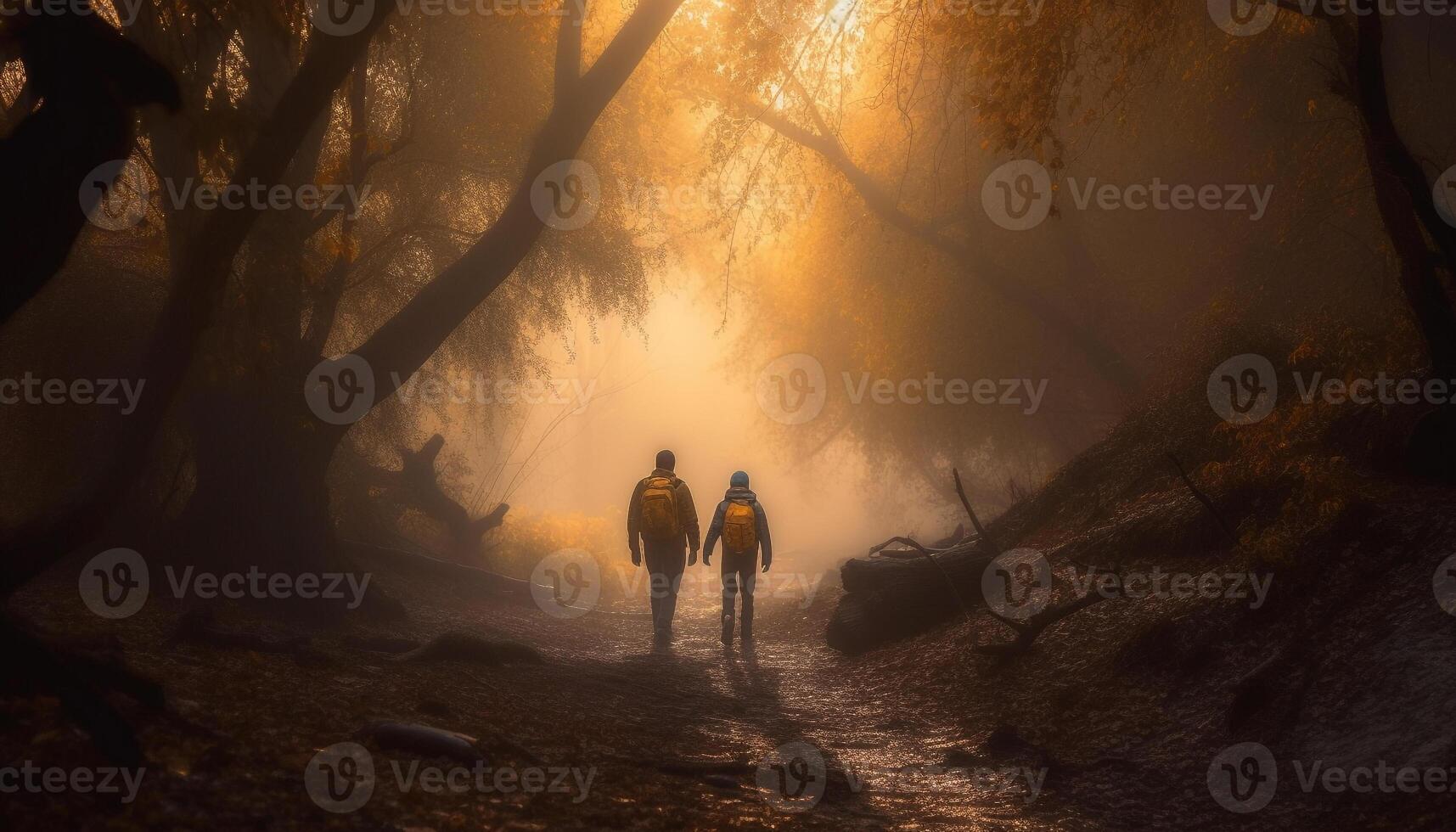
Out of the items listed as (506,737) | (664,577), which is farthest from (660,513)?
(506,737)

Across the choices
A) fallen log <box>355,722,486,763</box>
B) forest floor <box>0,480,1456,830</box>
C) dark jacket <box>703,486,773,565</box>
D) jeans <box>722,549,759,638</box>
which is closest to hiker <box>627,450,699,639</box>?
dark jacket <box>703,486,773,565</box>

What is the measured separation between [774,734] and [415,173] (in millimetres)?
10459

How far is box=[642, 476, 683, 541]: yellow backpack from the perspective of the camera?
10.2 metres

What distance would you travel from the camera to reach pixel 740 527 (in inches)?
413

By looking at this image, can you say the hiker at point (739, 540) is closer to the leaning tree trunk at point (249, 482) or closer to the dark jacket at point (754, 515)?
the dark jacket at point (754, 515)

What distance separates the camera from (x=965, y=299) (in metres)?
19.0

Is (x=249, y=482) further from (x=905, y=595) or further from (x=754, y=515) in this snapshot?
(x=905, y=595)

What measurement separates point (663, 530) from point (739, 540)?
3.25 ft

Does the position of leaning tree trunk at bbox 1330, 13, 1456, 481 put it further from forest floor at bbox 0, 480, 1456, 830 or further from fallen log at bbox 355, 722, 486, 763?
fallen log at bbox 355, 722, 486, 763

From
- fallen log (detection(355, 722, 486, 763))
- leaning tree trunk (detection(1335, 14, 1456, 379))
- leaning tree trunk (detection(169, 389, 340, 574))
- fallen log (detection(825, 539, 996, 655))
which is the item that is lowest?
fallen log (detection(355, 722, 486, 763))

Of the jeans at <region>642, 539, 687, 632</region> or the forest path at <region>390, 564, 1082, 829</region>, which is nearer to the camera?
the forest path at <region>390, 564, 1082, 829</region>

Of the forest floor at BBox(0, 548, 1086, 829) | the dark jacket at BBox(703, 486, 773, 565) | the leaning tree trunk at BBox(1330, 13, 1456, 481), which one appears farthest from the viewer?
the dark jacket at BBox(703, 486, 773, 565)

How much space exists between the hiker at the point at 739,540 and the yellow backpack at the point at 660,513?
0.51 m

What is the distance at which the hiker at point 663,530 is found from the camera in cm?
1020
